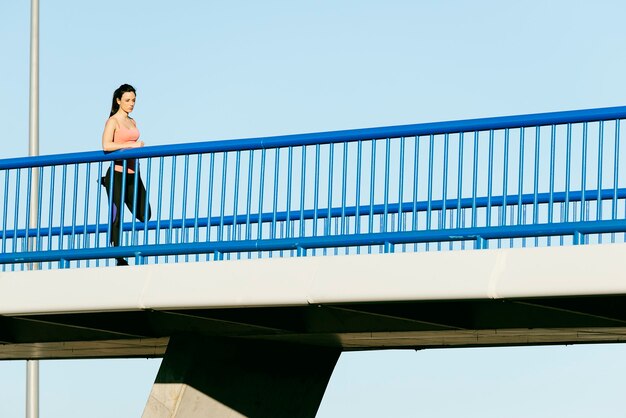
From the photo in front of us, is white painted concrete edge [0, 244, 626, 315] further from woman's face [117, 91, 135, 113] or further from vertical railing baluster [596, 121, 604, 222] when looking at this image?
woman's face [117, 91, 135, 113]

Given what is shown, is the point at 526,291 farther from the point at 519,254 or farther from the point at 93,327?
the point at 93,327

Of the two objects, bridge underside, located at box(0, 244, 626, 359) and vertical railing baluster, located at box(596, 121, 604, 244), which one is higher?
vertical railing baluster, located at box(596, 121, 604, 244)

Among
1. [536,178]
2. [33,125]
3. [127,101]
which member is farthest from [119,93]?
[33,125]

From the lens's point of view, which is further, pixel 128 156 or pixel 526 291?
pixel 128 156

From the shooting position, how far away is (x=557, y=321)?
1379 cm

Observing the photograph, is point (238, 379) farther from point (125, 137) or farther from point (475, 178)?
point (475, 178)

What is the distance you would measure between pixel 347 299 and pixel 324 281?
0.27m

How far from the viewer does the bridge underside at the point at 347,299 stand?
11992 millimetres

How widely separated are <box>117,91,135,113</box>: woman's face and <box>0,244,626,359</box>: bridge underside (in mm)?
1666

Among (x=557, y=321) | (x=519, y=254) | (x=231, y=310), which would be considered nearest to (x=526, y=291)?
(x=519, y=254)

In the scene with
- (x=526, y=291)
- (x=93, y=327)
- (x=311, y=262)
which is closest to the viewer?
(x=526, y=291)

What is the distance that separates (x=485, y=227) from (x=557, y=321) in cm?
168

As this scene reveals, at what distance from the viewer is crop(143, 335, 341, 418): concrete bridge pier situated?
15789 millimetres

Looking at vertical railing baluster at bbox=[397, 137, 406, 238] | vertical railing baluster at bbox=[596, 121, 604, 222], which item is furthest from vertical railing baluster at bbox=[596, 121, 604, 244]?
vertical railing baluster at bbox=[397, 137, 406, 238]
